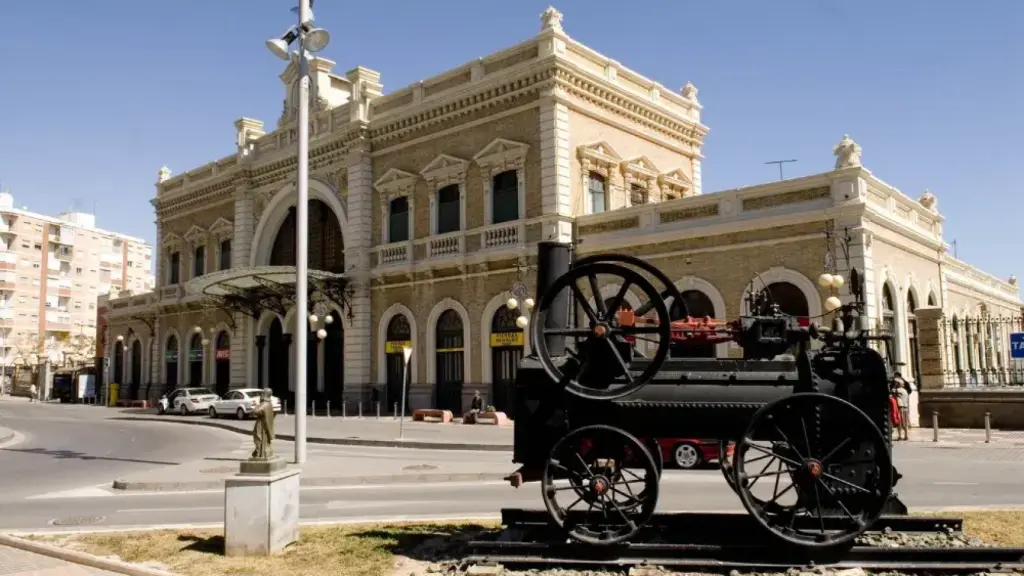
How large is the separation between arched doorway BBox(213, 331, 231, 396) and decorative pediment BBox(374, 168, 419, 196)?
549 inches

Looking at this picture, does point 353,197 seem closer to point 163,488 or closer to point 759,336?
point 163,488

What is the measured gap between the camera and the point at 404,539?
27.7ft

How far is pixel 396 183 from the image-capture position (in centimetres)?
3091

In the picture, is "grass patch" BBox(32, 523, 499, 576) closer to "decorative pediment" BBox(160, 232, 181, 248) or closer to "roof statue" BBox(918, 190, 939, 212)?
"roof statue" BBox(918, 190, 939, 212)

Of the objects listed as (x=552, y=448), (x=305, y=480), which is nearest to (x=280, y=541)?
(x=552, y=448)

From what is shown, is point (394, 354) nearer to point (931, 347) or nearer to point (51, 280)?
point (931, 347)

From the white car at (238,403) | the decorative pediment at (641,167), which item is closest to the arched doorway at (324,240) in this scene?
the white car at (238,403)

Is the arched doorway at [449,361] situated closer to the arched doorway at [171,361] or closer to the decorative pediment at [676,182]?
the decorative pediment at [676,182]

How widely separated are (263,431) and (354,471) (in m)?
6.59

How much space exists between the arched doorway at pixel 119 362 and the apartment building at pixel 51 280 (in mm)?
31169

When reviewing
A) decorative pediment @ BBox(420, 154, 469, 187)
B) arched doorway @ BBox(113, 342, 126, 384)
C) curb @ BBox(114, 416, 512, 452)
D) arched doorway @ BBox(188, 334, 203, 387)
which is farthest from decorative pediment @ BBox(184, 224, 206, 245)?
curb @ BBox(114, 416, 512, 452)

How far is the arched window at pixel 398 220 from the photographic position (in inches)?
1218

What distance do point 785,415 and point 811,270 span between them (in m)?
15.2

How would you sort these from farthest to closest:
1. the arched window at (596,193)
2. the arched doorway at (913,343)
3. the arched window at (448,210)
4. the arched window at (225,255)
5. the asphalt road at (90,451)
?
the arched window at (225,255) < the arched window at (448,210) < the arched window at (596,193) < the arched doorway at (913,343) < the asphalt road at (90,451)
